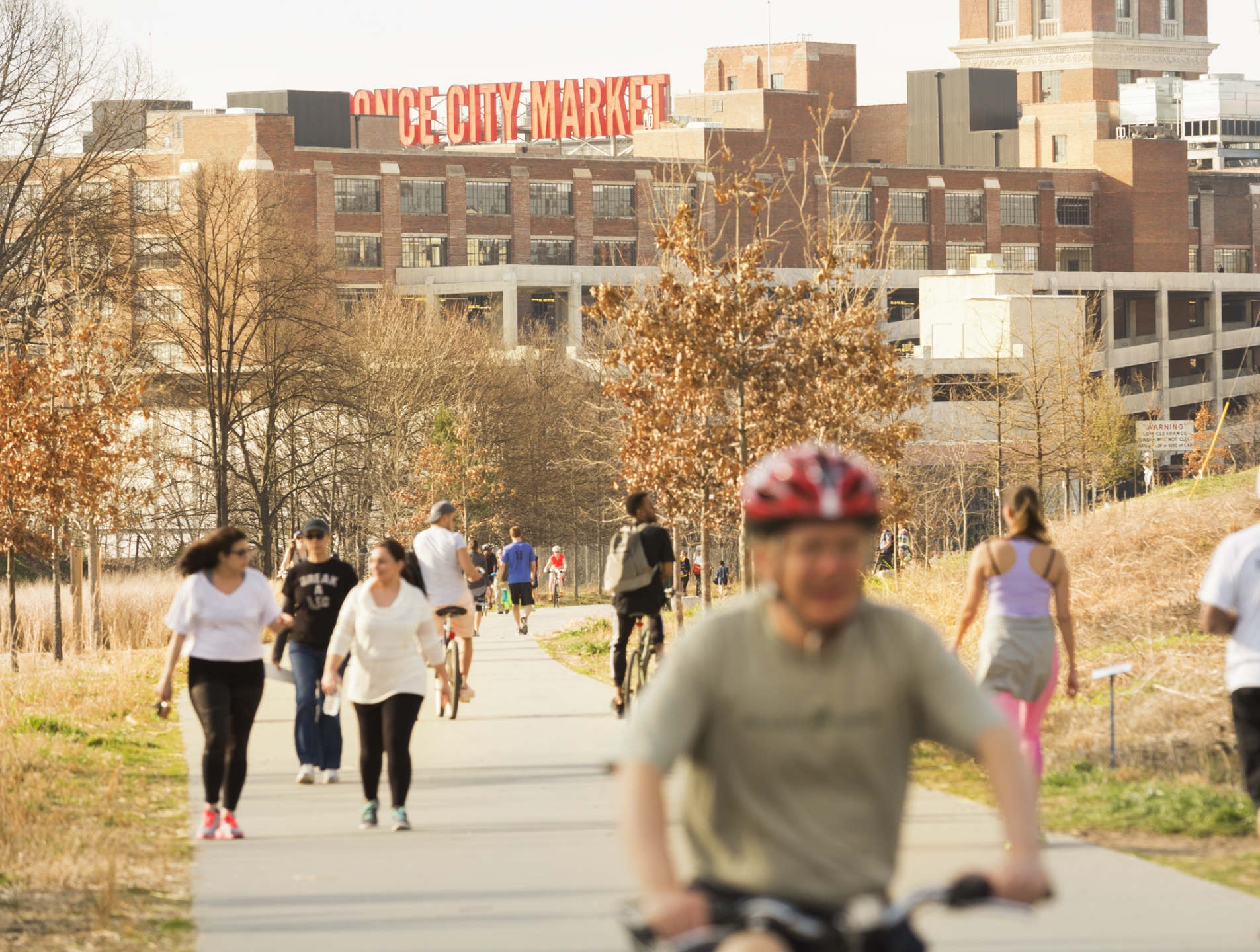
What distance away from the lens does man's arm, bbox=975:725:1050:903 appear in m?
3.18

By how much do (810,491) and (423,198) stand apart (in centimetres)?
8991

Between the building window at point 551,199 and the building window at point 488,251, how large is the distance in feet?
8.53

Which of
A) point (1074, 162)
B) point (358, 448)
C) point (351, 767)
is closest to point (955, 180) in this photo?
point (1074, 162)

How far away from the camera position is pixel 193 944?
277 inches

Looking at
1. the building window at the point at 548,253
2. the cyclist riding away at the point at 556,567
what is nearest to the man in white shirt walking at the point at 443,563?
the cyclist riding away at the point at 556,567

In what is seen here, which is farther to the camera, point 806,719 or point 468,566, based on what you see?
point 468,566

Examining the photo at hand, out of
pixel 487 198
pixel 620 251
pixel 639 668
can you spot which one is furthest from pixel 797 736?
pixel 487 198

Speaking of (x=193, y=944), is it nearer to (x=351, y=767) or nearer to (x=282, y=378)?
(x=351, y=767)

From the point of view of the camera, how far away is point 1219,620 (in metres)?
6.80

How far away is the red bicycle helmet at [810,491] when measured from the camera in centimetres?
328

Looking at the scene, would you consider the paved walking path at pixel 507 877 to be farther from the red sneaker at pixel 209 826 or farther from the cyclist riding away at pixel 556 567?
the cyclist riding away at pixel 556 567

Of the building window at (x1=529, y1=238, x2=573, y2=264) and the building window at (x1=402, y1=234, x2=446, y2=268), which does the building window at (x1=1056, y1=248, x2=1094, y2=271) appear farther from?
the building window at (x1=402, y1=234, x2=446, y2=268)

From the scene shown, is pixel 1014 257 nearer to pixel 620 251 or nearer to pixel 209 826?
pixel 620 251

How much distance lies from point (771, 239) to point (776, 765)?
16948mm
